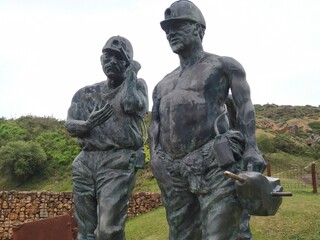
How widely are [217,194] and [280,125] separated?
29.1 metres

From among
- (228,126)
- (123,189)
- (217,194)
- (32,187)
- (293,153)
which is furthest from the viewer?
(293,153)

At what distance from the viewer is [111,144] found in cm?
440

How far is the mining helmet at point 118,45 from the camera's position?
445 centimetres

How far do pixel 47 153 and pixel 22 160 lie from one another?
6.39 ft

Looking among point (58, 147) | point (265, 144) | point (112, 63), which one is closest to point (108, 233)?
point (112, 63)

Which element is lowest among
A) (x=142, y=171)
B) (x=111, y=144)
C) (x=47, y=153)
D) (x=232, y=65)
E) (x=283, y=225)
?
(x=283, y=225)

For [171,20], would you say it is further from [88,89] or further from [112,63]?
[88,89]

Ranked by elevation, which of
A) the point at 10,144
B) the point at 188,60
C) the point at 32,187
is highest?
the point at 188,60

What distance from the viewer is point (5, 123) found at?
24.4 meters

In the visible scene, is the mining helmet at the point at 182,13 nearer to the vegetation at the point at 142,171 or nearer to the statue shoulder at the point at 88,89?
the statue shoulder at the point at 88,89

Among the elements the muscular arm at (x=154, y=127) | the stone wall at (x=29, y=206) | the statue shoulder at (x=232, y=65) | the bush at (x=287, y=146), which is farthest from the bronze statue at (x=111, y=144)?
the bush at (x=287, y=146)

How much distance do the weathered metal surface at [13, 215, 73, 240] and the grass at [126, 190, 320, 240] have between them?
229 centimetres

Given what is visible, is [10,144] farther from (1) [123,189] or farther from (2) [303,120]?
(2) [303,120]

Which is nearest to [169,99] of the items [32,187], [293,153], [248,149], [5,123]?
[248,149]
